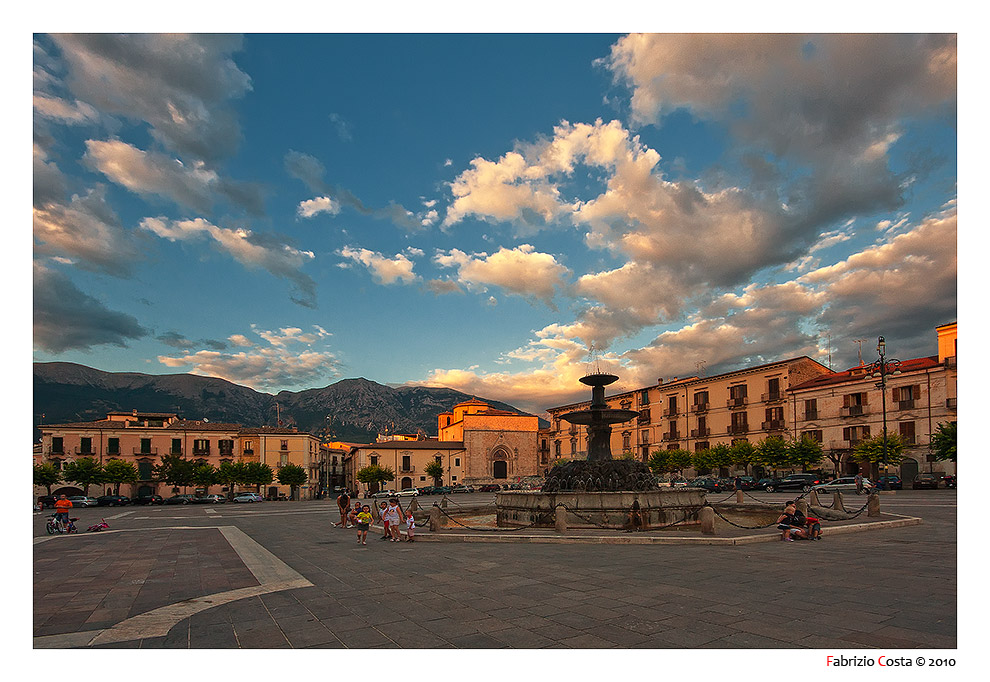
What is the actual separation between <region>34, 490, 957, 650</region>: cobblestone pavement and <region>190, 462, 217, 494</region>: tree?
49808 millimetres

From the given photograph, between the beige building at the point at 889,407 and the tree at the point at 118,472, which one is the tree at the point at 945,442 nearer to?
the beige building at the point at 889,407

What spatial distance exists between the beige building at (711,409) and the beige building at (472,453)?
35.8 ft

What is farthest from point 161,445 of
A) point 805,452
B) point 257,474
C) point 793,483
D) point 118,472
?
point 805,452

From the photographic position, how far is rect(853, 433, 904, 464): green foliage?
41031 millimetres

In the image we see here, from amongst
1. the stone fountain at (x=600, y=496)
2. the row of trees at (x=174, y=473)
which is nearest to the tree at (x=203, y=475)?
the row of trees at (x=174, y=473)

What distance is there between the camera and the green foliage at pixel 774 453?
4803 centimetres

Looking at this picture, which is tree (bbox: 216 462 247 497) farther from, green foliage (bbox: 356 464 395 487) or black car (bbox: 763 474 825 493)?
black car (bbox: 763 474 825 493)

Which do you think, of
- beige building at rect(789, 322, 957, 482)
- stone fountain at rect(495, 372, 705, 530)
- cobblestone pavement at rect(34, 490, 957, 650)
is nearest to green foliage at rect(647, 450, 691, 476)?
beige building at rect(789, 322, 957, 482)

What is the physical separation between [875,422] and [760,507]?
32.0m

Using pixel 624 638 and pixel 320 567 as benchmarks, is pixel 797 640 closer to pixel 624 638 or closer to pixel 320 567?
pixel 624 638

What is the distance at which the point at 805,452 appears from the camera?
47219mm

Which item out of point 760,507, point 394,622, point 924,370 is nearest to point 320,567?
point 394,622

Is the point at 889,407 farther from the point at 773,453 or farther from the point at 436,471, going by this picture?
the point at 436,471

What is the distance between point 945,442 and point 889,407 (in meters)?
8.31
